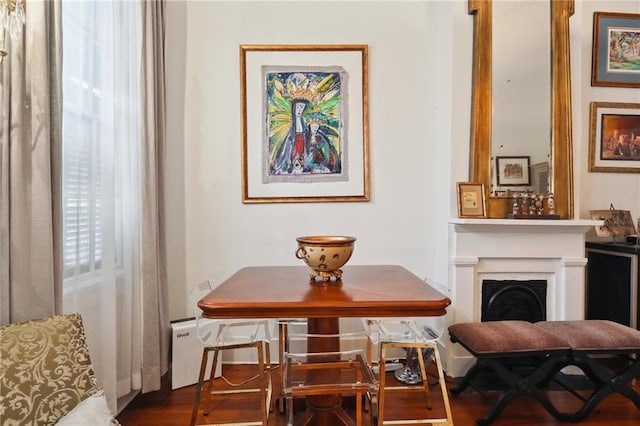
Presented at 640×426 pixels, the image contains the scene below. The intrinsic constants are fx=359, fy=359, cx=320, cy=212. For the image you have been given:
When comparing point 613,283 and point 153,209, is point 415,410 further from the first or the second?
point 153,209

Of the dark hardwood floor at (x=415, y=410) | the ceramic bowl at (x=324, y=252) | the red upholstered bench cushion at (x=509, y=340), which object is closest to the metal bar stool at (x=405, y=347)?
the dark hardwood floor at (x=415, y=410)

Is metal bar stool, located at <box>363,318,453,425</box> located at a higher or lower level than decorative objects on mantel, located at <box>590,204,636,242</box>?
lower

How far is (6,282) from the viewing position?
125 centimetres

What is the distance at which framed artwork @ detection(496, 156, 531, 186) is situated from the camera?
8.41 ft

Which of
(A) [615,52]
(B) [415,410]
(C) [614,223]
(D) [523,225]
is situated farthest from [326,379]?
(A) [615,52]

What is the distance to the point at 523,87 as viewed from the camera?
256cm

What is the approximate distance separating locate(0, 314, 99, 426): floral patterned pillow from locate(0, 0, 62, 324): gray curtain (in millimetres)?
135

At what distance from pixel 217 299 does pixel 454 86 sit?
84.6 inches

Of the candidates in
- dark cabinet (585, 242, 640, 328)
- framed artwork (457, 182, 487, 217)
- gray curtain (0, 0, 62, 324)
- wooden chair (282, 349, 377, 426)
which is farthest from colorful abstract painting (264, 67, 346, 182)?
dark cabinet (585, 242, 640, 328)

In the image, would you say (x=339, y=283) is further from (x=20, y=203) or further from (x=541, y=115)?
(x=541, y=115)

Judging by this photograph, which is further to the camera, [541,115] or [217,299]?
[541,115]

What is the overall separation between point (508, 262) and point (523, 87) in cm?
125

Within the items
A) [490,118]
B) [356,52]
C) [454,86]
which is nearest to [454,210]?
[490,118]

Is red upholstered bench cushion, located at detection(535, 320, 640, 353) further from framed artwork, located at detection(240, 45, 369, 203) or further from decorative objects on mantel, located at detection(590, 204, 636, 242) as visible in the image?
framed artwork, located at detection(240, 45, 369, 203)
